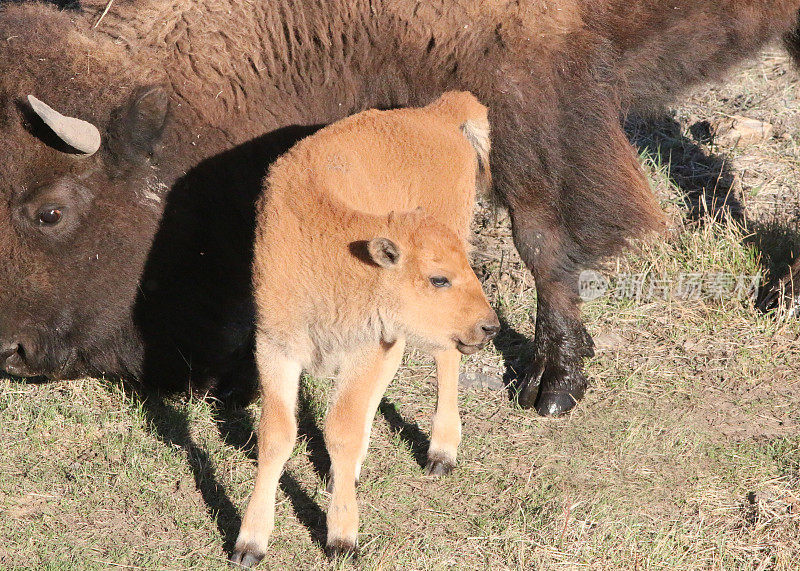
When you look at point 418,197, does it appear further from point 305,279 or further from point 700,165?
point 700,165

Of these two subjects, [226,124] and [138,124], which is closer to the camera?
[138,124]

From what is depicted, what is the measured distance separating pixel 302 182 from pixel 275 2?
4.58 feet

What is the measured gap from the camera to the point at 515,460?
14.5ft

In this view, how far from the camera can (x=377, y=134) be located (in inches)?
157

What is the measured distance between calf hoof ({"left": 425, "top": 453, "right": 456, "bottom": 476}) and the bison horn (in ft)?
6.49

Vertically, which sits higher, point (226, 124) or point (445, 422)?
point (226, 124)

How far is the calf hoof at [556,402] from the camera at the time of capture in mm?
4848

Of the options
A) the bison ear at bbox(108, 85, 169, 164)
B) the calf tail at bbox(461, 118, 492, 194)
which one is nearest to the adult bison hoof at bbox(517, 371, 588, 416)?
the calf tail at bbox(461, 118, 492, 194)

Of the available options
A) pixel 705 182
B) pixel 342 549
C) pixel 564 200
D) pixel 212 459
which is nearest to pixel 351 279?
pixel 342 549

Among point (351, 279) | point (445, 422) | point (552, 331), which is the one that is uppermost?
point (351, 279)

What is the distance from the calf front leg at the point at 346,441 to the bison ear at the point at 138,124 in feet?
4.76

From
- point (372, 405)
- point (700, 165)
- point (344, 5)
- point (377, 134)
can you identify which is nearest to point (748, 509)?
point (372, 405)

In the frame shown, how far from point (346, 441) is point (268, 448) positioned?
0.94 feet

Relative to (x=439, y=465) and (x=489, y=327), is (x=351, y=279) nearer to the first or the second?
(x=489, y=327)
